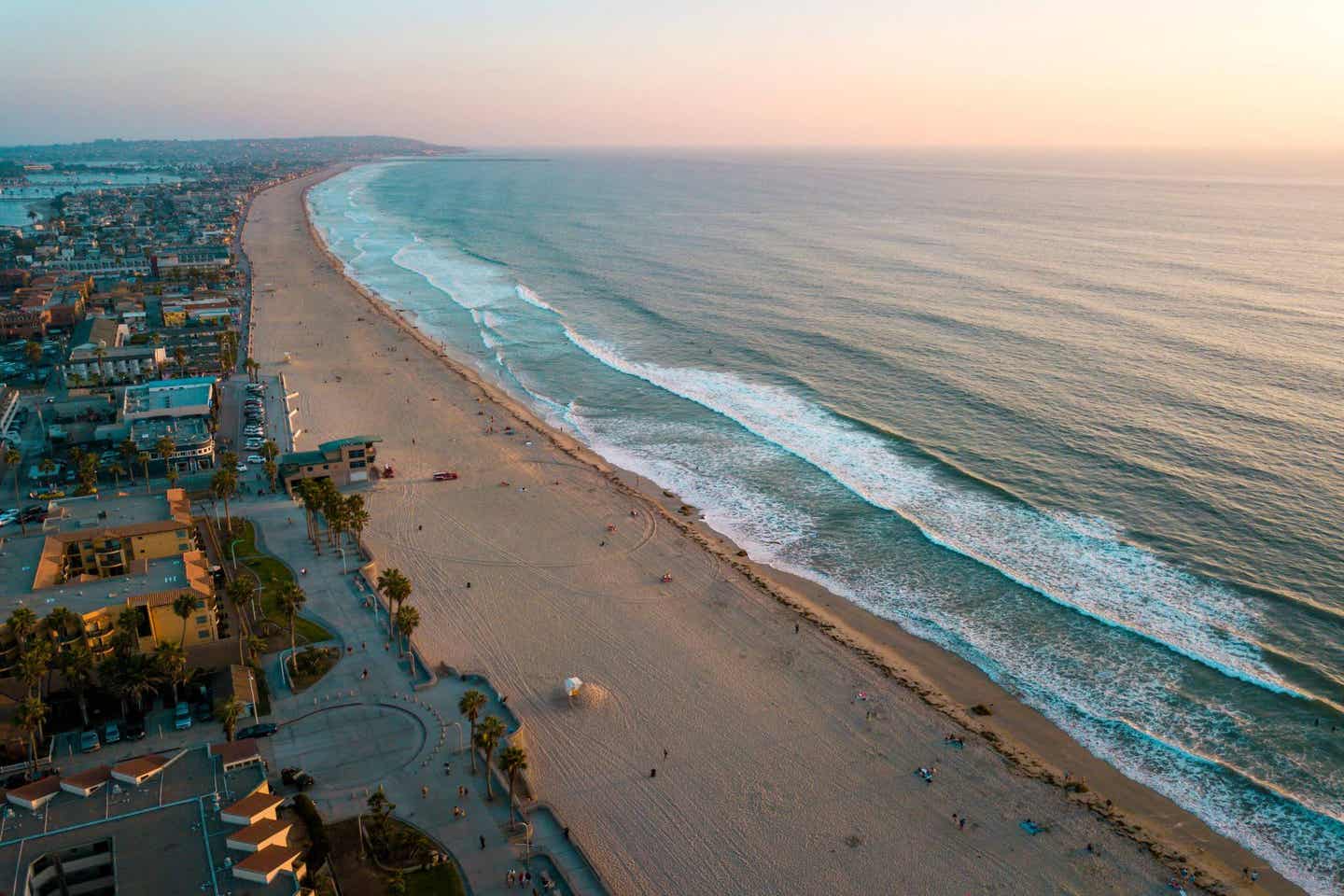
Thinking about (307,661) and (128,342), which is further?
(128,342)

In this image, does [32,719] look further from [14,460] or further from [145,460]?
[14,460]

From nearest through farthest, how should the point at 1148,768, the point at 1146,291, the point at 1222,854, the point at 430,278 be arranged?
the point at 1222,854 → the point at 1148,768 → the point at 1146,291 → the point at 430,278

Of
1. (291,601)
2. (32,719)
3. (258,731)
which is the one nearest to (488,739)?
(258,731)

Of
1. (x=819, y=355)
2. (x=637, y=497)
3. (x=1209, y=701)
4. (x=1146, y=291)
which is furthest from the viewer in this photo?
(x=1146, y=291)

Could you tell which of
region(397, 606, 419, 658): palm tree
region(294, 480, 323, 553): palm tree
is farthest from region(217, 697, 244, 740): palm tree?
region(294, 480, 323, 553): palm tree

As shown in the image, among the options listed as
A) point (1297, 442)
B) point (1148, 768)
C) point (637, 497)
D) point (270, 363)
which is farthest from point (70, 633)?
point (1297, 442)

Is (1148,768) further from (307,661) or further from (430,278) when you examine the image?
(430,278)

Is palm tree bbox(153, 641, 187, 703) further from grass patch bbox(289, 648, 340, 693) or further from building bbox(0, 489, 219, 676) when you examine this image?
grass patch bbox(289, 648, 340, 693)
